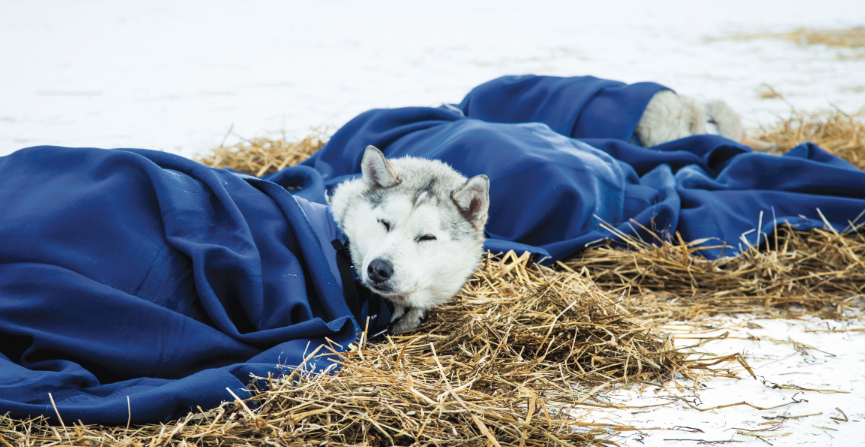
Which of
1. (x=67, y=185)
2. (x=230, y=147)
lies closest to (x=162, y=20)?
(x=230, y=147)

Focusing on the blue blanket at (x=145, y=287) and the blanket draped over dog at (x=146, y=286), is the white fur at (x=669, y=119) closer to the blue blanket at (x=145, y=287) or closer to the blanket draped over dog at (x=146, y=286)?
the blanket draped over dog at (x=146, y=286)

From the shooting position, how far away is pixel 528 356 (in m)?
2.87

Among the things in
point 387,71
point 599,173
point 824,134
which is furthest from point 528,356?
point 387,71

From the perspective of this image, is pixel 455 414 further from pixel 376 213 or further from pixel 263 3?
pixel 263 3

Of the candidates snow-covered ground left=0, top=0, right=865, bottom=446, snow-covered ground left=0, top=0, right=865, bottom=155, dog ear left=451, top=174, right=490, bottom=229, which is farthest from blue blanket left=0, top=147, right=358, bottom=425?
snow-covered ground left=0, top=0, right=865, bottom=155

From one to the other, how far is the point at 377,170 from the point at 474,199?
51 cm

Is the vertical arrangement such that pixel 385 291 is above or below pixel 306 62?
below

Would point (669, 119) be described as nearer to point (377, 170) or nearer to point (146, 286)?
point (377, 170)

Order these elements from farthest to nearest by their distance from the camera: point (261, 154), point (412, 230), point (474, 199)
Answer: point (261, 154), point (474, 199), point (412, 230)

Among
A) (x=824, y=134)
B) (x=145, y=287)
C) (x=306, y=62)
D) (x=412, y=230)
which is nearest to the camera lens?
(x=145, y=287)

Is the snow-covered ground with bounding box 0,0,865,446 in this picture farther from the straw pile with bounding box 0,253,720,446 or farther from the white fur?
the white fur

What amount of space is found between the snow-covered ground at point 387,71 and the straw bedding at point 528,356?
252 mm

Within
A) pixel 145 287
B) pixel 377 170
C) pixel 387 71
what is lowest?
pixel 145 287

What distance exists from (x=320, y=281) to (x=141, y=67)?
25.3 ft
